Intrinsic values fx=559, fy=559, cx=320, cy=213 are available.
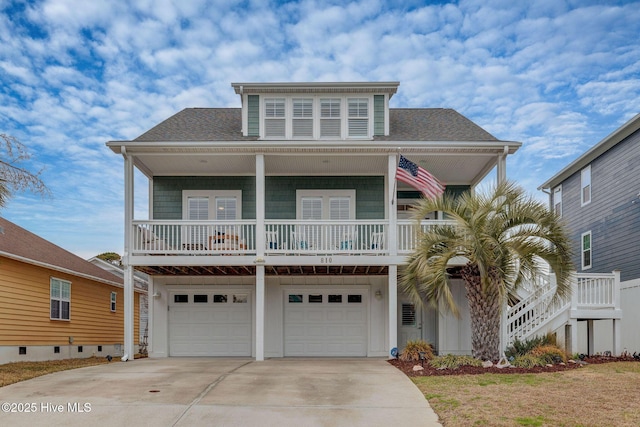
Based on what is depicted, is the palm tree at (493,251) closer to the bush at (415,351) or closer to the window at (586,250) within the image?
the bush at (415,351)

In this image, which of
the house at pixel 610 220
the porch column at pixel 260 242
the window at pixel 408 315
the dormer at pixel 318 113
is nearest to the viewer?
the porch column at pixel 260 242

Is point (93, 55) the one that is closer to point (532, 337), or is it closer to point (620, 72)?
point (532, 337)

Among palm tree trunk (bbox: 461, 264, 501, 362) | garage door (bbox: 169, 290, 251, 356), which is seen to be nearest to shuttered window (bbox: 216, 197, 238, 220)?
garage door (bbox: 169, 290, 251, 356)

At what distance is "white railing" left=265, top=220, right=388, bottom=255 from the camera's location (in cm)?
1363

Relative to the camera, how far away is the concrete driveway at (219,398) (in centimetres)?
710

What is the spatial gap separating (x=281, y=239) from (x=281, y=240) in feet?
0.23

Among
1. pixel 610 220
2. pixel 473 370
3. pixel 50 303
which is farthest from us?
pixel 610 220

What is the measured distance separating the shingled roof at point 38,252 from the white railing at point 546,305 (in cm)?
1228

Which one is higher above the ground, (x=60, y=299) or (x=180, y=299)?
(x=180, y=299)

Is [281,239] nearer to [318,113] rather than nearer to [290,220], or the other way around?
[290,220]

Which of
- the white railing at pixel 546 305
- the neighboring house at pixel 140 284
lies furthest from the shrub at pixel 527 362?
the neighboring house at pixel 140 284

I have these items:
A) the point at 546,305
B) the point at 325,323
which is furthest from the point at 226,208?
the point at 546,305

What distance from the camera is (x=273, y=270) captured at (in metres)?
14.9

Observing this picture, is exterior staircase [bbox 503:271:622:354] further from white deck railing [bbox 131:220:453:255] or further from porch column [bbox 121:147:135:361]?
Result: porch column [bbox 121:147:135:361]
